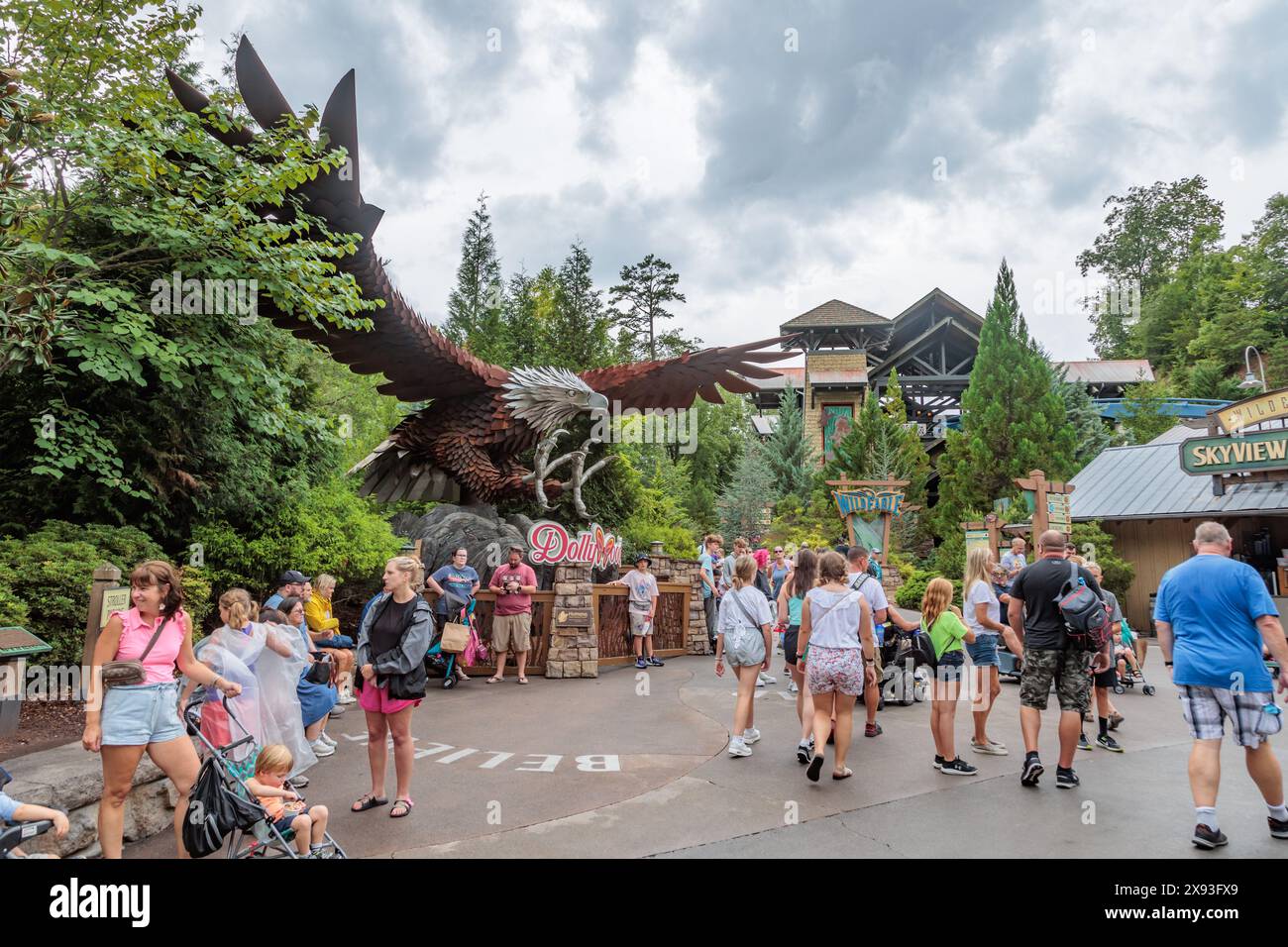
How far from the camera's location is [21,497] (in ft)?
23.9

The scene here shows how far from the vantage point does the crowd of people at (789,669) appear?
11.2 feet

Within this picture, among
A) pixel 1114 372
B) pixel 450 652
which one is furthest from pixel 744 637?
pixel 1114 372

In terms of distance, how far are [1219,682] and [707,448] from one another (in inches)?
1057

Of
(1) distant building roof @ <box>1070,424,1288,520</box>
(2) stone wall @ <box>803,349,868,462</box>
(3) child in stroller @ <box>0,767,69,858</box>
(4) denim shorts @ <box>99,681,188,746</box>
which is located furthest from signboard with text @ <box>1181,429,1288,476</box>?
(2) stone wall @ <box>803,349,868,462</box>

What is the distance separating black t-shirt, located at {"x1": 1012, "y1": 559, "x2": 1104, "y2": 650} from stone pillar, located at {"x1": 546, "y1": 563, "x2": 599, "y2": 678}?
18.3ft

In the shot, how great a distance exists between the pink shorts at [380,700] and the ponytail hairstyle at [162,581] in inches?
43.3

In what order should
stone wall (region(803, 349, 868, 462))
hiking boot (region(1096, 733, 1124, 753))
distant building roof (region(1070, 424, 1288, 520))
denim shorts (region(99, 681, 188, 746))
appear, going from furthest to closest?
stone wall (region(803, 349, 868, 462)) → distant building roof (region(1070, 424, 1288, 520)) → hiking boot (region(1096, 733, 1124, 753)) → denim shorts (region(99, 681, 188, 746))

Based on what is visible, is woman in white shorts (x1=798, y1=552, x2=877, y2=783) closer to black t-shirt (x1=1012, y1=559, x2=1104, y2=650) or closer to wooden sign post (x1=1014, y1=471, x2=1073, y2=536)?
black t-shirt (x1=1012, y1=559, x2=1104, y2=650)

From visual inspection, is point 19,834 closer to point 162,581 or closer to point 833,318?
point 162,581

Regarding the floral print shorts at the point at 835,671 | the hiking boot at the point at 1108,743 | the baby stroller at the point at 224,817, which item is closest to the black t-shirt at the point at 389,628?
the baby stroller at the point at 224,817

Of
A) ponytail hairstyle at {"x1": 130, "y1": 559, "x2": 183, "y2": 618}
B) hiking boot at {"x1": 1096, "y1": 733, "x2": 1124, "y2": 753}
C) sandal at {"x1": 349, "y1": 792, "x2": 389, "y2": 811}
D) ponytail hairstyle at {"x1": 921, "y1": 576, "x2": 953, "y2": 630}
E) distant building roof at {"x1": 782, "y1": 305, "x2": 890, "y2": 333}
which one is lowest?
hiking boot at {"x1": 1096, "y1": 733, "x2": 1124, "y2": 753}

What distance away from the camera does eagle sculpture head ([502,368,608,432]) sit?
12055 millimetres
